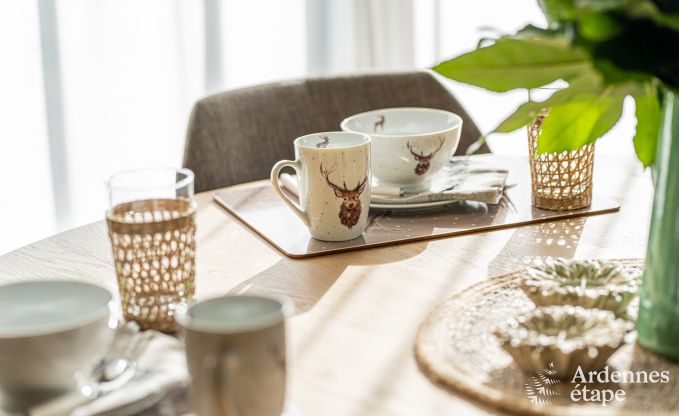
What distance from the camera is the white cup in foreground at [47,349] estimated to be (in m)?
0.65

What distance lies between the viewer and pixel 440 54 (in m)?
3.06

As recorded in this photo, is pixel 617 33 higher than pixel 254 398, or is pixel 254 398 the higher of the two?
Answer: pixel 617 33

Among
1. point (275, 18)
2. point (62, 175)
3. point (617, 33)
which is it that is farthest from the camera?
point (275, 18)

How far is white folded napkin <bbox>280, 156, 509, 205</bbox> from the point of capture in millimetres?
1184

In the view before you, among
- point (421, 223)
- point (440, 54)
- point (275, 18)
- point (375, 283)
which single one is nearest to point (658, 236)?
point (375, 283)

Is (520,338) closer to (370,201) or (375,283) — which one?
(375,283)

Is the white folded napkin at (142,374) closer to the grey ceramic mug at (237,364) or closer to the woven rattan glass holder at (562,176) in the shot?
the grey ceramic mug at (237,364)

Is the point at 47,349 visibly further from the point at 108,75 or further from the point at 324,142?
the point at 108,75

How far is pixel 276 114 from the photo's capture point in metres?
1.64

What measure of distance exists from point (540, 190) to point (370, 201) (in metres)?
0.22

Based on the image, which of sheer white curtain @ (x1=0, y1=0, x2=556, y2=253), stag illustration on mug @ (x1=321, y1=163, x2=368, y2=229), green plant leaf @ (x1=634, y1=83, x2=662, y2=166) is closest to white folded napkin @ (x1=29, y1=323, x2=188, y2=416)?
stag illustration on mug @ (x1=321, y1=163, x2=368, y2=229)

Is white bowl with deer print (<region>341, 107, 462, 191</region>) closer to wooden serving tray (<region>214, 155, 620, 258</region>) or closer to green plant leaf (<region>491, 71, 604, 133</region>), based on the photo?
wooden serving tray (<region>214, 155, 620, 258</region>)

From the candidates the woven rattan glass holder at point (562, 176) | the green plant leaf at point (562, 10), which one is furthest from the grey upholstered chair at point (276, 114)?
the green plant leaf at point (562, 10)

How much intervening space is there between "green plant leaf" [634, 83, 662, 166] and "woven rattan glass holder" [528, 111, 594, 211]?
1.08 ft
